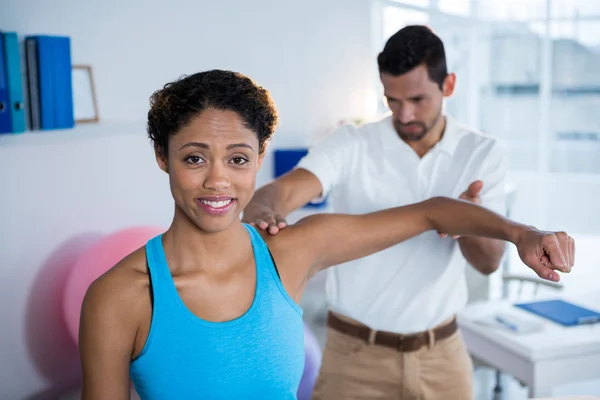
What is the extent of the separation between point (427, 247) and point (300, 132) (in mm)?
3089

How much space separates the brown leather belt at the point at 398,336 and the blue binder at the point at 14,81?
1.62 metres

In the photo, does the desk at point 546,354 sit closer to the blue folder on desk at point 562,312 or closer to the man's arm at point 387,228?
the blue folder on desk at point 562,312

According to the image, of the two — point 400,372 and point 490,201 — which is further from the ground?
point 490,201

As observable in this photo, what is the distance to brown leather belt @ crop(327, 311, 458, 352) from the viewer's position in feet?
6.42

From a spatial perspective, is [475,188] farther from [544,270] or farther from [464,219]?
[544,270]

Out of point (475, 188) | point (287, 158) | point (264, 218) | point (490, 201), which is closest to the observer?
point (264, 218)

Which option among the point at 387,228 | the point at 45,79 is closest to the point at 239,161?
the point at 387,228

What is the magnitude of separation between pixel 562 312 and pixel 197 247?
2.04 m

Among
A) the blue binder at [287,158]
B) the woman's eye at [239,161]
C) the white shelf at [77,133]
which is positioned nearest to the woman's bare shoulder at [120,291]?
the woman's eye at [239,161]

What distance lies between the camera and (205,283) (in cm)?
128

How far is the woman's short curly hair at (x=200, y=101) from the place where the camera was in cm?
122

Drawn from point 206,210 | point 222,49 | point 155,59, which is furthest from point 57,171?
point 206,210

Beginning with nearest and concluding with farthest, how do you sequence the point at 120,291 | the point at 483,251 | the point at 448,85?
the point at 120,291
the point at 483,251
the point at 448,85

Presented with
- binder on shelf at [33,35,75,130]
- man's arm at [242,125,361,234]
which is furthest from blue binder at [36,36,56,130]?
man's arm at [242,125,361,234]
